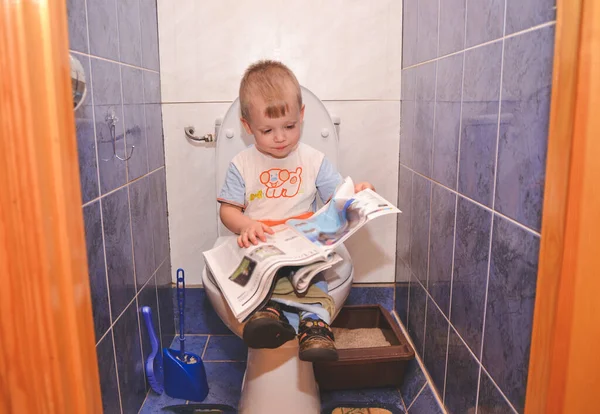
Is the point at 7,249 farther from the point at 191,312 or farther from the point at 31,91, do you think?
the point at 191,312

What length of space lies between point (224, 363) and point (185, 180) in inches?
23.3

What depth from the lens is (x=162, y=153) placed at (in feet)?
5.22

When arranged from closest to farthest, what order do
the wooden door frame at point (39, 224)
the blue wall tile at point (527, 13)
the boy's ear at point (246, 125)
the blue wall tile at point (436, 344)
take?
the wooden door frame at point (39, 224) < the blue wall tile at point (527, 13) < the blue wall tile at point (436, 344) < the boy's ear at point (246, 125)

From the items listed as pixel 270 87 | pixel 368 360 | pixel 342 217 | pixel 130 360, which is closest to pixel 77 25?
pixel 270 87

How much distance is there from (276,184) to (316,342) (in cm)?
51

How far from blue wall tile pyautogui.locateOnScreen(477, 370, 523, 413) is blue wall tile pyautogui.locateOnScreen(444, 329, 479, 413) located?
0.09ft

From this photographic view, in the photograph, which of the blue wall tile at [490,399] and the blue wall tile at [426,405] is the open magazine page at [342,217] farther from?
the blue wall tile at [426,405]

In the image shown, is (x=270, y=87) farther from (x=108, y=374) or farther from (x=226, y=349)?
(x=226, y=349)

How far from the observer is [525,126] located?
77cm

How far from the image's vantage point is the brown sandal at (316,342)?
100 centimetres

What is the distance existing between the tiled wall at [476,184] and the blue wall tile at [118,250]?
2.47 ft

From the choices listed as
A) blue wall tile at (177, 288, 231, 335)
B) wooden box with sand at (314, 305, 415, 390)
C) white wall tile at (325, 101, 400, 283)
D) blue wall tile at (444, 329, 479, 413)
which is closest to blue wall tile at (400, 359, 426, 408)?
wooden box with sand at (314, 305, 415, 390)

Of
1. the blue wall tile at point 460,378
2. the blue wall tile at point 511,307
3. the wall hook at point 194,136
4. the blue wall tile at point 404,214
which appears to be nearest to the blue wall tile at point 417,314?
the blue wall tile at point 404,214

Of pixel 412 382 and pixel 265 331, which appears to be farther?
pixel 412 382
